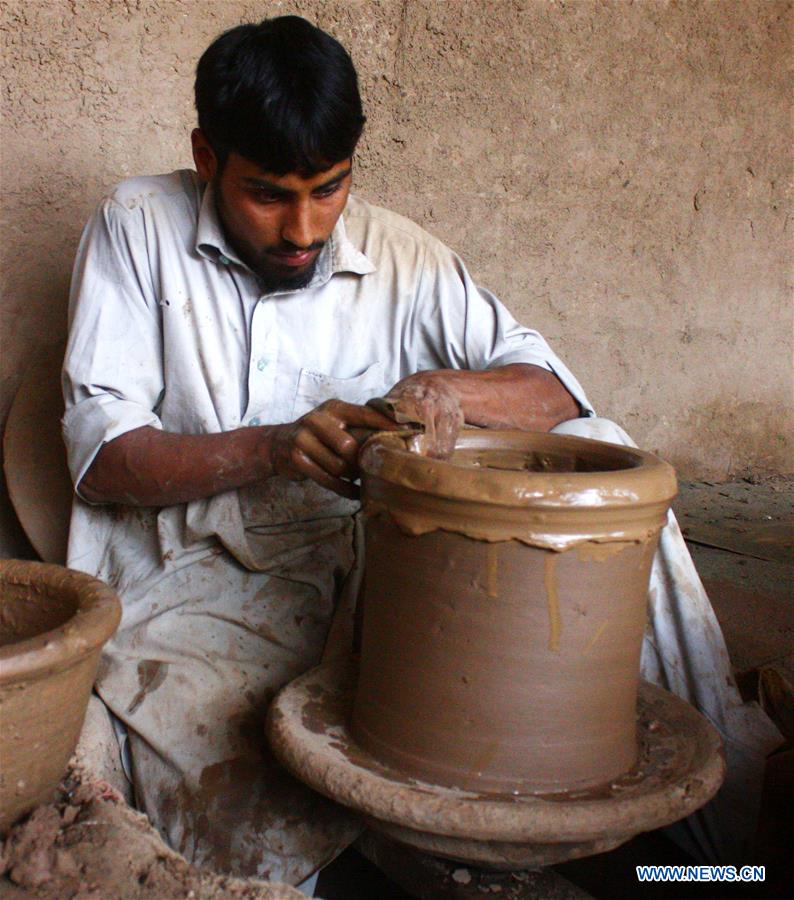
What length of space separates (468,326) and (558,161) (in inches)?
64.4

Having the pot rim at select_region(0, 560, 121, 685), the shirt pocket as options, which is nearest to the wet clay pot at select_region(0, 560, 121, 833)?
the pot rim at select_region(0, 560, 121, 685)

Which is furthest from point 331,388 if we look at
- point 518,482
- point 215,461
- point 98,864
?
point 98,864

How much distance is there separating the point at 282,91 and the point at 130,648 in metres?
1.13

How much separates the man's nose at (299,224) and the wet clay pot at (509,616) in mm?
592

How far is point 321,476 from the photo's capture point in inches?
68.1

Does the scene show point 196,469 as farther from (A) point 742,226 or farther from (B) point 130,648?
(A) point 742,226

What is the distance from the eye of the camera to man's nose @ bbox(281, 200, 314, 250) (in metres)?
1.93

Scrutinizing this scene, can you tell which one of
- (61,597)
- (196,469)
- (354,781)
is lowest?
(354,781)

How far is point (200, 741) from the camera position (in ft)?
5.93

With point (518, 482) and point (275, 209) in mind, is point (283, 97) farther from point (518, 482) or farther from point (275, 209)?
point (518, 482)

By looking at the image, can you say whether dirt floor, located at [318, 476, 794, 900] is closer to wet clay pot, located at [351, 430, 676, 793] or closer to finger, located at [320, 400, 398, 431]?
wet clay pot, located at [351, 430, 676, 793]

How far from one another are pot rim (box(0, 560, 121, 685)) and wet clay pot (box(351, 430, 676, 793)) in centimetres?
44

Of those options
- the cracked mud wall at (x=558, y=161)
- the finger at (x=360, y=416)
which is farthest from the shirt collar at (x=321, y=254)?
the cracked mud wall at (x=558, y=161)

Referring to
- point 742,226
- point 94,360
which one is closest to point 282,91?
point 94,360
